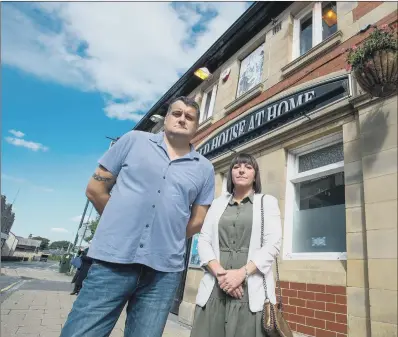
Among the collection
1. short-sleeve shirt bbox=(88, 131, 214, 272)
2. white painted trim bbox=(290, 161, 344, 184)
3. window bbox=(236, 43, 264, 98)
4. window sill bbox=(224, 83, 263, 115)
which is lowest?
short-sleeve shirt bbox=(88, 131, 214, 272)

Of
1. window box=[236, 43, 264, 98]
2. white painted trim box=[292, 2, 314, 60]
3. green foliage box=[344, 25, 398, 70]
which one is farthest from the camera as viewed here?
window box=[236, 43, 264, 98]

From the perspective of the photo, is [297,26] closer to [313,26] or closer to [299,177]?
[313,26]

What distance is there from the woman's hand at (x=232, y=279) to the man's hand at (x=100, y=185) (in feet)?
3.20

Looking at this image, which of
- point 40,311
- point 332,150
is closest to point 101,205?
point 332,150

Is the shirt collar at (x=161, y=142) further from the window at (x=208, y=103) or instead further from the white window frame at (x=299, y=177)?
the window at (x=208, y=103)

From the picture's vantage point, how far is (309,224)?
14.0ft

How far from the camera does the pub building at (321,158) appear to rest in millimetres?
3139

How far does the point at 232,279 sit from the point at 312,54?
15.4 feet

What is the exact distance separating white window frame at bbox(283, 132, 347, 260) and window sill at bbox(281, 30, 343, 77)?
5.58 feet

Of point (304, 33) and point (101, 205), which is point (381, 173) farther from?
point (304, 33)

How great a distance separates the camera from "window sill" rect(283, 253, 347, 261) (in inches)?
143

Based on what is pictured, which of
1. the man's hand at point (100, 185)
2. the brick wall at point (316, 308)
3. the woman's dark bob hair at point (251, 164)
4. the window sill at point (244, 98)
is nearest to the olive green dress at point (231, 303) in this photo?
the woman's dark bob hair at point (251, 164)

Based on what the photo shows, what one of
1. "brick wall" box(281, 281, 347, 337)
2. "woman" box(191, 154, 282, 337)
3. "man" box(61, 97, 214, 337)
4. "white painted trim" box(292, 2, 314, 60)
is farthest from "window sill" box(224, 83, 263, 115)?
"man" box(61, 97, 214, 337)

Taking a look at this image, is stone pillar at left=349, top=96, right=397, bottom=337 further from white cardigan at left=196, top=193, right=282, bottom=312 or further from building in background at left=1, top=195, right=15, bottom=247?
building in background at left=1, top=195, right=15, bottom=247
